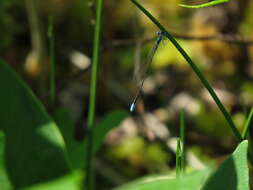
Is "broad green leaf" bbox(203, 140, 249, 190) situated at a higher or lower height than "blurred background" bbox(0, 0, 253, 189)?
higher

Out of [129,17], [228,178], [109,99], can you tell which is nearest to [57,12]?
[129,17]

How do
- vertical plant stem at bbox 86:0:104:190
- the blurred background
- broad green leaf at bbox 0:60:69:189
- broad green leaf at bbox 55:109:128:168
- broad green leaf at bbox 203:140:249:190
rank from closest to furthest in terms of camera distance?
broad green leaf at bbox 203:140:249:190 < broad green leaf at bbox 0:60:69:189 < vertical plant stem at bbox 86:0:104:190 < broad green leaf at bbox 55:109:128:168 < the blurred background

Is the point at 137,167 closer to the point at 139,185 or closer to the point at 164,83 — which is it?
the point at 164,83

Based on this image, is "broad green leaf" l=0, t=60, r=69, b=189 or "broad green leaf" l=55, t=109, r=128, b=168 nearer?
"broad green leaf" l=0, t=60, r=69, b=189

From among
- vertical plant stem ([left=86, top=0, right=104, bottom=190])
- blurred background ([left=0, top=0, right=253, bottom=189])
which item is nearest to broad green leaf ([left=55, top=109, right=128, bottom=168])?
vertical plant stem ([left=86, top=0, right=104, bottom=190])

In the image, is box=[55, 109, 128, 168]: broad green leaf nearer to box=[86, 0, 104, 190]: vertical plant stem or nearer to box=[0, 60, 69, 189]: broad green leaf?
box=[86, 0, 104, 190]: vertical plant stem

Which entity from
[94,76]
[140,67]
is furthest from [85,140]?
[140,67]
